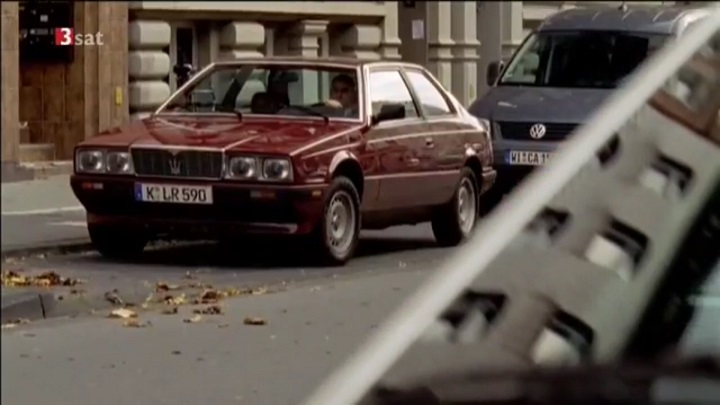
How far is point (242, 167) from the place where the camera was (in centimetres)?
1198

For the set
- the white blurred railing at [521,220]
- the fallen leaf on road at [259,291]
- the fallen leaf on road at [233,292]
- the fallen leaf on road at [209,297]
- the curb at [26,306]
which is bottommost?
the fallen leaf on road at [259,291]

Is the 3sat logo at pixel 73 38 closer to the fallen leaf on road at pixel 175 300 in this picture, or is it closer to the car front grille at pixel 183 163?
the fallen leaf on road at pixel 175 300

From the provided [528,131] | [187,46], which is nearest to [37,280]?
[528,131]

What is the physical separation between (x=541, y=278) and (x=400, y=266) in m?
10.4

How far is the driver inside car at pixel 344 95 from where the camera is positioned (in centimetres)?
1309

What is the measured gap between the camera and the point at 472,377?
6.91 ft

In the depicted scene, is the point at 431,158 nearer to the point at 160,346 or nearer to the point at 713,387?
the point at 160,346

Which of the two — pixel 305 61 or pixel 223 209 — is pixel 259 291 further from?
pixel 305 61

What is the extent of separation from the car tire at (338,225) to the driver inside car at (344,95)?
647 millimetres

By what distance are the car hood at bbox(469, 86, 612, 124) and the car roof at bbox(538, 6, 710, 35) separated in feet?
2.05

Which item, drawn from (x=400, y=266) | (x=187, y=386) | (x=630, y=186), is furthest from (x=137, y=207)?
(x=630, y=186)

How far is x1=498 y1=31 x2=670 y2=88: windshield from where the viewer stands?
561 inches

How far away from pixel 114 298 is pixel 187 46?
5198 mm

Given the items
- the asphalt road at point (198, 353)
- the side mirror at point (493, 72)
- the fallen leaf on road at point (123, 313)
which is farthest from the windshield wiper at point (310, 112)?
the side mirror at point (493, 72)
